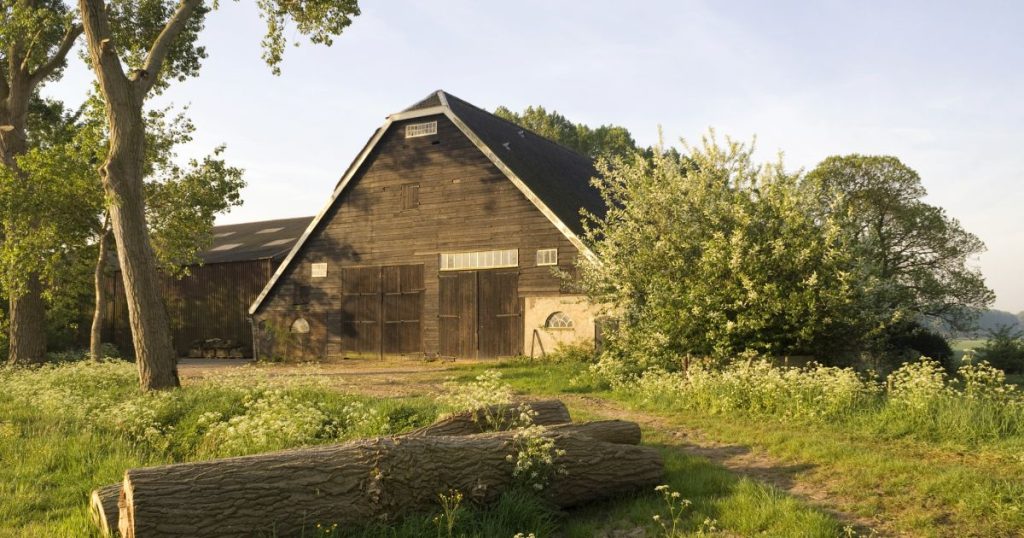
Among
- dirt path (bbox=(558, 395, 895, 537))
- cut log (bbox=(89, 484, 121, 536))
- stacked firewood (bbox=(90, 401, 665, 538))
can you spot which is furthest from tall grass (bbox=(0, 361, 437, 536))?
dirt path (bbox=(558, 395, 895, 537))

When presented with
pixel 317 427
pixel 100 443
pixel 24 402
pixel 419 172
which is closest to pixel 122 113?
pixel 24 402

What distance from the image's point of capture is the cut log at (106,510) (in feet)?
19.1

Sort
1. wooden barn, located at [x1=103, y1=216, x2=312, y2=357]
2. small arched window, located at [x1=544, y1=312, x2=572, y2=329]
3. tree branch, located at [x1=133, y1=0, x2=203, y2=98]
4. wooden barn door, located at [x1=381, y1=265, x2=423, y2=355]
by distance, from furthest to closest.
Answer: wooden barn, located at [x1=103, y1=216, x2=312, y2=357]
wooden barn door, located at [x1=381, y1=265, x2=423, y2=355]
small arched window, located at [x1=544, y1=312, x2=572, y2=329]
tree branch, located at [x1=133, y1=0, x2=203, y2=98]

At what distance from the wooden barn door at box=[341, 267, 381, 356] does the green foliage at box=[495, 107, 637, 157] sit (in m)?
29.7

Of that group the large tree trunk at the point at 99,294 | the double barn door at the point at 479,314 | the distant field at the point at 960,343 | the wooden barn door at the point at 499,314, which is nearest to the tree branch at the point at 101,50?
the large tree trunk at the point at 99,294

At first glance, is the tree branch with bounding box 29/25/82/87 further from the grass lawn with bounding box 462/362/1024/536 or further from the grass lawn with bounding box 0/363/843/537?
the grass lawn with bounding box 462/362/1024/536

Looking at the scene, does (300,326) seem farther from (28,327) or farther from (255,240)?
(255,240)

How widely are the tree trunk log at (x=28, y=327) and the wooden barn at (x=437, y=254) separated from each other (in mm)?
6552

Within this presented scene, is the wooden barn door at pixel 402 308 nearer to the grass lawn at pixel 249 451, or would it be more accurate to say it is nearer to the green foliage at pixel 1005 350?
the grass lawn at pixel 249 451

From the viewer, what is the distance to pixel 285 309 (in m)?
25.3

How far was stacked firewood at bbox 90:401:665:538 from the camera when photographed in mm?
5426

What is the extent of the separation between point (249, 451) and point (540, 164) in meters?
18.1

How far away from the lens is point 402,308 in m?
23.5

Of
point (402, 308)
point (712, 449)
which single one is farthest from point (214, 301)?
point (712, 449)
